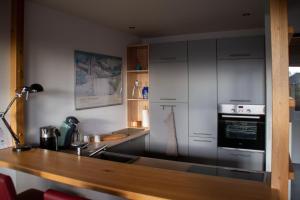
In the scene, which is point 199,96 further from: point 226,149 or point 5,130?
point 5,130

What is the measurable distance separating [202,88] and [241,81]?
0.53 metres

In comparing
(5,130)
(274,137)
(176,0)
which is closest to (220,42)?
(176,0)

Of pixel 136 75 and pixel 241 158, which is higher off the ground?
pixel 136 75

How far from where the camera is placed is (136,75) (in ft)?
14.2

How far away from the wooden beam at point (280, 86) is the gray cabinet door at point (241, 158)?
2261 mm

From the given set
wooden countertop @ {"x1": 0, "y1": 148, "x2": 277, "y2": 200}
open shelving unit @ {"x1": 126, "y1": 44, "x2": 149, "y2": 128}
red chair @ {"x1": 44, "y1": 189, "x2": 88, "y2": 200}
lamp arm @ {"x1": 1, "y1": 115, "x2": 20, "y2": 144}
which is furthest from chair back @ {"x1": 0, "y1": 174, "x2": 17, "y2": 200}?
open shelving unit @ {"x1": 126, "y1": 44, "x2": 149, "y2": 128}

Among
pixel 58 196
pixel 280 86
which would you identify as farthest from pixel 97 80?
pixel 280 86

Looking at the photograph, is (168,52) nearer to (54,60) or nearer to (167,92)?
(167,92)

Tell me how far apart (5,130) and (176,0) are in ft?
6.48

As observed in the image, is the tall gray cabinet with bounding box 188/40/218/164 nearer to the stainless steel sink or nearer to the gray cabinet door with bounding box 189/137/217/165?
the gray cabinet door with bounding box 189/137/217/165

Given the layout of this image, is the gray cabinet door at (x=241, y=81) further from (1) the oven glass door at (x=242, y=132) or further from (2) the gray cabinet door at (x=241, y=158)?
(2) the gray cabinet door at (x=241, y=158)

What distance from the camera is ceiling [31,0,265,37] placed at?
253cm

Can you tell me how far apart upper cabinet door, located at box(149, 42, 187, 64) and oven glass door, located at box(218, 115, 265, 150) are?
1.05 m

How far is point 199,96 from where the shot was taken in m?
3.63
